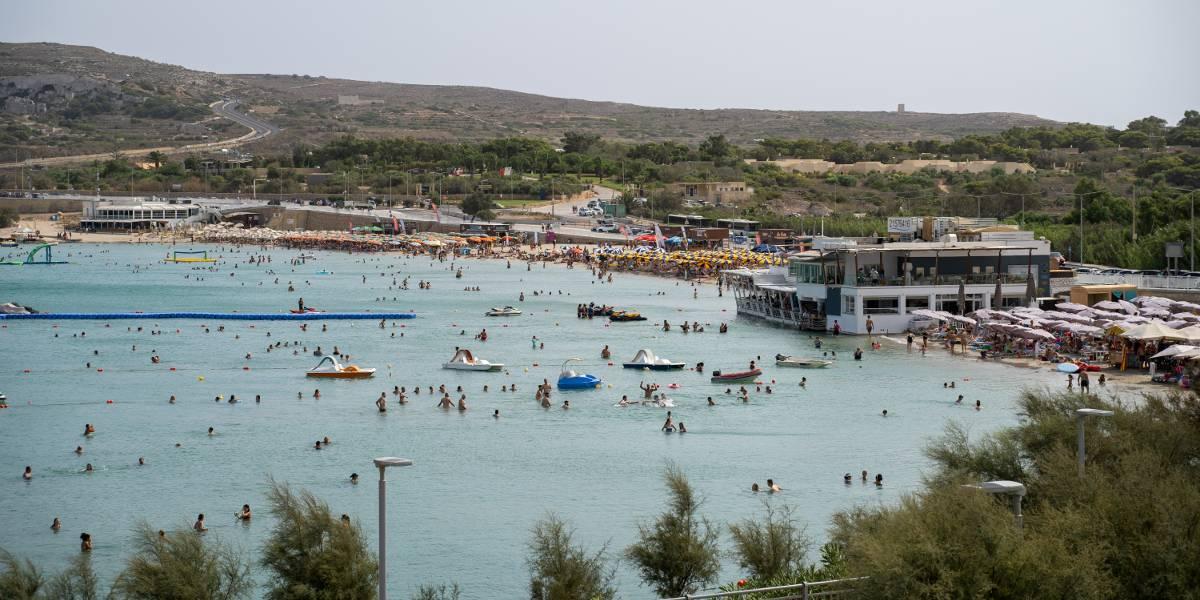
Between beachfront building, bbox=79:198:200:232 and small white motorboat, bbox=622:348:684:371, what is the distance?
112925 millimetres

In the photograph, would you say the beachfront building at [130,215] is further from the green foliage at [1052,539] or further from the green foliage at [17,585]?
the green foliage at [1052,539]

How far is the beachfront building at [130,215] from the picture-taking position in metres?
155

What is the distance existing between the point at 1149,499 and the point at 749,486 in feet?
50.4

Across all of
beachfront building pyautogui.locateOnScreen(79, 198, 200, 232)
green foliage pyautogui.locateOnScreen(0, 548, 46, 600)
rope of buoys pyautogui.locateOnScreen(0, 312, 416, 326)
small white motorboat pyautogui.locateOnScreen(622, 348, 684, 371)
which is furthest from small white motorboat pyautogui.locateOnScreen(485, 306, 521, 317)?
beachfront building pyautogui.locateOnScreen(79, 198, 200, 232)

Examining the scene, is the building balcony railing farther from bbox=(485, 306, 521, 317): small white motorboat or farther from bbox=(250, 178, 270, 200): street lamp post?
bbox=(250, 178, 270, 200): street lamp post

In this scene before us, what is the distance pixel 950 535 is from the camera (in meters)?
16.3

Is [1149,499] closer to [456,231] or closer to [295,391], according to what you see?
[295,391]

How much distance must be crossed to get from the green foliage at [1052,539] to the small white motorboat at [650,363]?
3032cm

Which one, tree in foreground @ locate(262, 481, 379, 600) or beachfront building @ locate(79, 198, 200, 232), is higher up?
beachfront building @ locate(79, 198, 200, 232)

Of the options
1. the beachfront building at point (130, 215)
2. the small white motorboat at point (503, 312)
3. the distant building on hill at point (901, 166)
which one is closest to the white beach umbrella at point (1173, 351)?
the small white motorboat at point (503, 312)

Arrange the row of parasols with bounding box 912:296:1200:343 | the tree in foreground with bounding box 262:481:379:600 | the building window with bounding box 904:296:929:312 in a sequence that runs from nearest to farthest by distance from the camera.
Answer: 1. the tree in foreground with bounding box 262:481:379:600
2. the row of parasols with bounding box 912:296:1200:343
3. the building window with bounding box 904:296:929:312

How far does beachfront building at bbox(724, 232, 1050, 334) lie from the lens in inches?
2328

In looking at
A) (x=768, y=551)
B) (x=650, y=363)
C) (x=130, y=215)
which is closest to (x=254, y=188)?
(x=130, y=215)

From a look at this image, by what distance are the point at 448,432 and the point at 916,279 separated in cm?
2628
